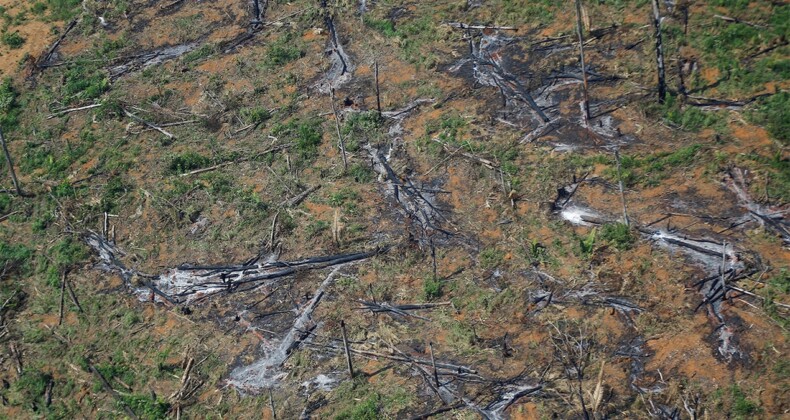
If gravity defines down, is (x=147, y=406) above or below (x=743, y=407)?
below

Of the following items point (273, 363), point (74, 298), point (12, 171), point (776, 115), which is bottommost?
point (273, 363)

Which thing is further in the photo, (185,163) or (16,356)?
(185,163)

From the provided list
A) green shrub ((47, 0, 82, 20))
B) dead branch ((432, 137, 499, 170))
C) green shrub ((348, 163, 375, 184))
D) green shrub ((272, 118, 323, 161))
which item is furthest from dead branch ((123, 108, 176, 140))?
dead branch ((432, 137, 499, 170))

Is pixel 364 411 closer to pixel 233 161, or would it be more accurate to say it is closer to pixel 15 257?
pixel 233 161

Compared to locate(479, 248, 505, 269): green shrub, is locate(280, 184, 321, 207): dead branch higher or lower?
higher

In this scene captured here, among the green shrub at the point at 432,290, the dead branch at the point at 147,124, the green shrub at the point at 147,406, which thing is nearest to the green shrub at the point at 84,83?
the dead branch at the point at 147,124

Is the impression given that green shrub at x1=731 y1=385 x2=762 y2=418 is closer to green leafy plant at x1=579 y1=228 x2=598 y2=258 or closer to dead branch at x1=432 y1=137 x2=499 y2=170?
green leafy plant at x1=579 y1=228 x2=598 y2=258

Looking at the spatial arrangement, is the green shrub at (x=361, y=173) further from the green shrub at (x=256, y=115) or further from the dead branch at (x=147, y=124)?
the dead branch at (x=147, y=124)

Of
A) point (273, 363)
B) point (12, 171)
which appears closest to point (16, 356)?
point (12, 171)

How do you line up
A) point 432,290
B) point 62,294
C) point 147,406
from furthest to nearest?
point 62,294 < point 432,290 < point 147,406

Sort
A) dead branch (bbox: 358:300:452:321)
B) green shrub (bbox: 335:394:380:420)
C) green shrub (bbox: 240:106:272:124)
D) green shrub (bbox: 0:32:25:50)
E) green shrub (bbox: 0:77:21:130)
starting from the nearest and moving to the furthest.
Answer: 1. green shrub (bbox: 335:394:380:420)
2. dead branch (bbox: 358:300:452:321)
3. green shrub (bbox: 240:106:272:124)
4. green shrub (bbox: 0:77:21:130)
5. green shrub (bbox: 0:32:25:50)
